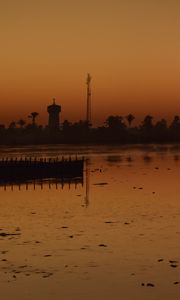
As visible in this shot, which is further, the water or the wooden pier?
the wooden pier

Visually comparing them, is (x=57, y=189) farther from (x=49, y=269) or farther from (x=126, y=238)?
(x=49, y=269)

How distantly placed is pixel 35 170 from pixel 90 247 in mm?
62451

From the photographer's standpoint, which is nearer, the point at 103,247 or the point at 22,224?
the point at 103,247

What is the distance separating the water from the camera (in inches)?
1002

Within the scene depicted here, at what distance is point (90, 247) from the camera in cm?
3403

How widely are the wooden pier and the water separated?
27.8 meters

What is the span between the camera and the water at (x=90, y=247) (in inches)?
1002

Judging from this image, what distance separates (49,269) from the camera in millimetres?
28672

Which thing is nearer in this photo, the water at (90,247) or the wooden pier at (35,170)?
the water at (90,247)

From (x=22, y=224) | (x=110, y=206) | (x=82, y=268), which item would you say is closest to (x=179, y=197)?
(x=110, y=206)

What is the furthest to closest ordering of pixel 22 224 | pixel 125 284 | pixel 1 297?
pixel 22 224 < pixel 125 284 < pixel 1 297

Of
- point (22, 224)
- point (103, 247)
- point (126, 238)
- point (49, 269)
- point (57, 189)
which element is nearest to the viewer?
point (49, 269)

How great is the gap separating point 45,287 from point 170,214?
2377 centimetres

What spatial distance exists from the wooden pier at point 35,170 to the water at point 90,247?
27.8 meters
